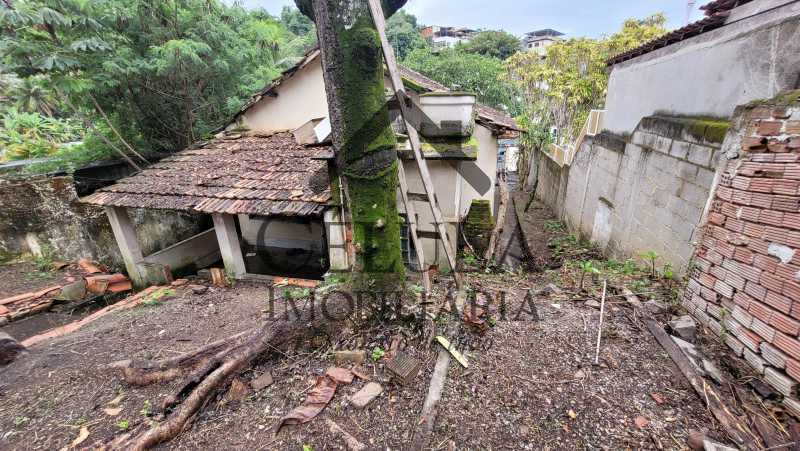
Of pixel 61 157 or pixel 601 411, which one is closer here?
pixel 601 411

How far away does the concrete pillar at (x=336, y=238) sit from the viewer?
5500 millimetres

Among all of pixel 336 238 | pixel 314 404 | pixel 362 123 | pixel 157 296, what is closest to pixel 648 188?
pixel 362 123

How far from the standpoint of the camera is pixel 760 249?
269 centimetres

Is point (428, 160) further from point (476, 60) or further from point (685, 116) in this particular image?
point (476, 60)

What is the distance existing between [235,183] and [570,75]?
591 inches

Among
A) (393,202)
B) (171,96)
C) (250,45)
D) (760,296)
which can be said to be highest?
(250,45)

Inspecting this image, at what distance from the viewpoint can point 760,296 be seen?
105 inches

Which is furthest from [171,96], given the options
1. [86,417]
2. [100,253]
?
[86,417]

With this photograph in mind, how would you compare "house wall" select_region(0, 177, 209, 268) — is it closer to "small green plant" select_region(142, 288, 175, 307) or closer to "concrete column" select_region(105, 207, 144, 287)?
"concrete column" select_region(105, 207, 144, 287)

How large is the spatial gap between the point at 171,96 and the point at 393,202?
815 centimetres

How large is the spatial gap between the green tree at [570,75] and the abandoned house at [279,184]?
9406mm

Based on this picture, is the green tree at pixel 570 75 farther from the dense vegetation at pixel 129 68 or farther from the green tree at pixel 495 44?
the green tree at pixel 495 44

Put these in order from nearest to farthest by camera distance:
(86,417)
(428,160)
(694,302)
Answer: (86,417)
(694,302)
(428,160)

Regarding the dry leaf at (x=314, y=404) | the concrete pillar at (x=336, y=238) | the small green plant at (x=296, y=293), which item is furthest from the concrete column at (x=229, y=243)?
the dry leaf at (x=314, y=404)
